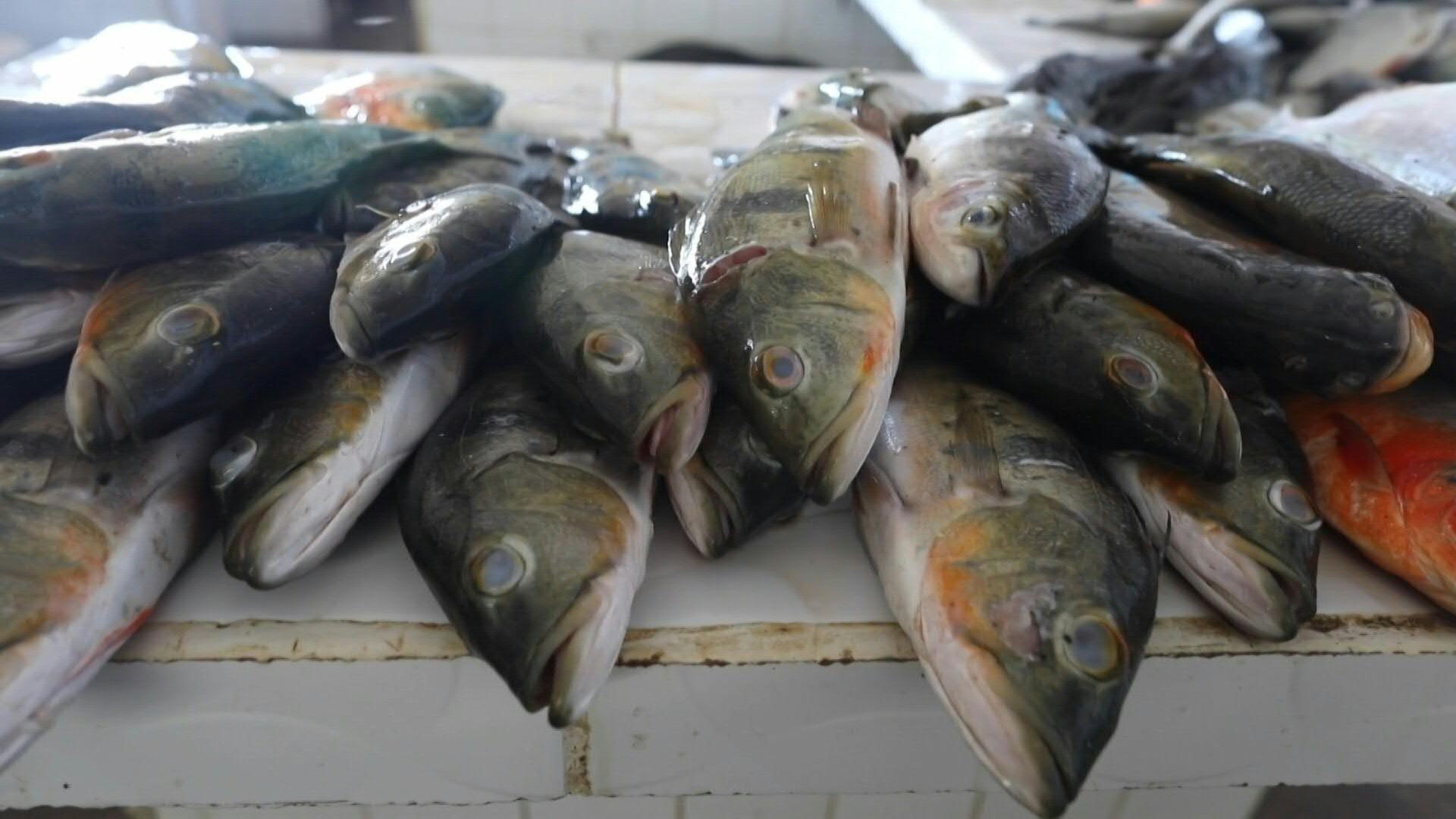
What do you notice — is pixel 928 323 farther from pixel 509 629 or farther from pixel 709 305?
pixel 509 629

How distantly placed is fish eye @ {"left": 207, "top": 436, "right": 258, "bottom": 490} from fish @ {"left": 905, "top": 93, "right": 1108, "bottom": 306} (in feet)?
2.55

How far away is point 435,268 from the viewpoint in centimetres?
98

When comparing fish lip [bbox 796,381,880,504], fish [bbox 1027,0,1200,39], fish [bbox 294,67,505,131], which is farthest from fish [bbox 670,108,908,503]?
fish [bbox 1027,0,1200,39]

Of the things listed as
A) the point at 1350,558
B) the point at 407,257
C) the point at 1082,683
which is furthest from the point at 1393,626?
the point at 407,257

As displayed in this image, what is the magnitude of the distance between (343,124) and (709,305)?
754 mm

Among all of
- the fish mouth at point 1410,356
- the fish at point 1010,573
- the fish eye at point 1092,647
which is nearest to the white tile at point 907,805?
the fish at point 1010,573

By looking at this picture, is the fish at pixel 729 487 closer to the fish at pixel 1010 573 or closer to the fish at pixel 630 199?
the fish at pixel 1010 573

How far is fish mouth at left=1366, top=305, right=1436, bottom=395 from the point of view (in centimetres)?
98

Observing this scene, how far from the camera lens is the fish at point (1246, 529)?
0.96 meters

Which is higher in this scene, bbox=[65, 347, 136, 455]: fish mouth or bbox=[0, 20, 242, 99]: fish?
bbox=[65, 347, 136, 455]: fish mouth

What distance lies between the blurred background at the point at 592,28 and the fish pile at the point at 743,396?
5.60m

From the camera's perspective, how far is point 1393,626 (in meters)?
1.04

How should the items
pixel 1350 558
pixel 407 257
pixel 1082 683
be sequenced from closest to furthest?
pixel 1082 683 < pixel 407 257 < pixel 1350 558

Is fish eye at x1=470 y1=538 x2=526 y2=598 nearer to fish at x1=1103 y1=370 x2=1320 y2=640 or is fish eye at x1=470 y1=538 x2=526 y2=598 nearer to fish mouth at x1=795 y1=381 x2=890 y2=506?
fish mouth at x1=795 y1=381 x2=890 y2=506
